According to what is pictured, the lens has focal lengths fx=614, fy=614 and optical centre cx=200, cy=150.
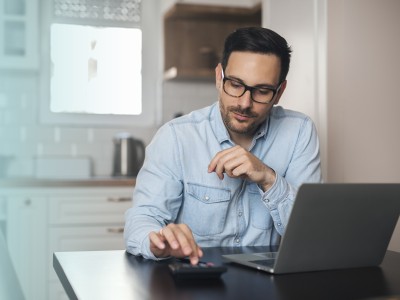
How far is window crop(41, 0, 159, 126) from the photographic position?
402 centimetres

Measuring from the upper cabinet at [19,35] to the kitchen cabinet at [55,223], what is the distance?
0.85 metres

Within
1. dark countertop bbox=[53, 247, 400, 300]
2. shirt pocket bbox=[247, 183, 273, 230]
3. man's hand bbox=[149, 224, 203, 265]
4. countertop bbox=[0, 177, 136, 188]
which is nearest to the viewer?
dark countertop bbox=[53, 247, 400, 300]

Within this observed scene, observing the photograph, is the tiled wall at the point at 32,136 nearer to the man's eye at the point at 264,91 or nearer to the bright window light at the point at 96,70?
the bright window light at the point at 96,70

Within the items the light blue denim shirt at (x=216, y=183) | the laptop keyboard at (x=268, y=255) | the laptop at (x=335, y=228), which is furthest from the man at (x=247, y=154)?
the laptop at (x=335, y=228)

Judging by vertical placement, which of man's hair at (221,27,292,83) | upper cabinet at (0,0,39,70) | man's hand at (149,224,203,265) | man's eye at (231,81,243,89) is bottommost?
man's hand at (149,224,203,265)

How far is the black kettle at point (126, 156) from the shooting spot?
3873 millimetres

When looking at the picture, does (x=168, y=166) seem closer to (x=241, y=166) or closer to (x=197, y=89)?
(x=241, y=166)

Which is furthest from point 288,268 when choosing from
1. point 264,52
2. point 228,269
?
point 264,52

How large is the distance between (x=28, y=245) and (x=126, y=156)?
86 cm

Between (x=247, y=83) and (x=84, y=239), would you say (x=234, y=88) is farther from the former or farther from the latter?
(x=84, y=239)

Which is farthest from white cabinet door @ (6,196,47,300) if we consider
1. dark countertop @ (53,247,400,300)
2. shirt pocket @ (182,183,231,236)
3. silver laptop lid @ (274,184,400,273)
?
silver laptop lid @ (274,184,400,273)

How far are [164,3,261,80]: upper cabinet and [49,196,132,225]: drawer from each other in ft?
3.14

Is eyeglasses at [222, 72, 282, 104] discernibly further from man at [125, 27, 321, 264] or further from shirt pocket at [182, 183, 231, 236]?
shirt pocket at [182, 183, 231, 236]

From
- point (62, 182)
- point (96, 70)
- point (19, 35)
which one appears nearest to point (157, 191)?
point (62, 182)
